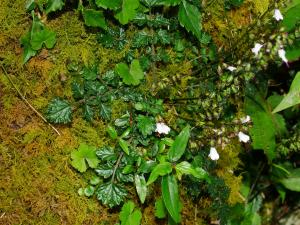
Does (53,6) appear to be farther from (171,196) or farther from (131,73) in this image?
(171,196)

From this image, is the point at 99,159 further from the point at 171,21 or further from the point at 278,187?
the point at 278,187

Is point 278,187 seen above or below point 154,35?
below

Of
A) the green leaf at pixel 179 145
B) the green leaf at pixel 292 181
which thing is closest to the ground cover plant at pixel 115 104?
the green leaf at pixel 179 145

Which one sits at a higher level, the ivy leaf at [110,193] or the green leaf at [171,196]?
the green leaf at [171,196]

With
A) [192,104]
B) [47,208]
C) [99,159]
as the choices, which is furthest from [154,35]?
[47,208]

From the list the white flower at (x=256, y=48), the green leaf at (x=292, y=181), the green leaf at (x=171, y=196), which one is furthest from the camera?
the green leaf at (x=292, y=181)

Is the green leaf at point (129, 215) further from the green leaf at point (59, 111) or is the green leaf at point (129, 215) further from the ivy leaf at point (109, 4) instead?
the ivy leaf at point (109, 4)

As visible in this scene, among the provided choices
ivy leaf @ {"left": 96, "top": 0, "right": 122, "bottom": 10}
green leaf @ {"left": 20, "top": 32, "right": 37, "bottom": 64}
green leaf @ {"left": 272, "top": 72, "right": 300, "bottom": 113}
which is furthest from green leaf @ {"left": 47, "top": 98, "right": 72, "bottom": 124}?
green leaf @ {"left": 272, "top": 72, "right": 300, "bottom": 113}

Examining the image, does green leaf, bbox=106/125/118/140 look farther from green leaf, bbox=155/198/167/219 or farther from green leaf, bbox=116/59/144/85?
green leaf, bbox=155/198/167/219

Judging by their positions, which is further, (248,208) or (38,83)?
(248,208)
